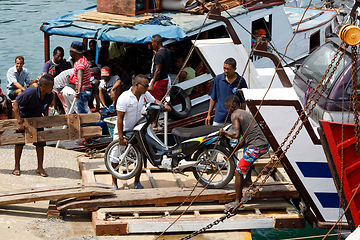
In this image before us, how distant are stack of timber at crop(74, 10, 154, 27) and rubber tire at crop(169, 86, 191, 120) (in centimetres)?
165

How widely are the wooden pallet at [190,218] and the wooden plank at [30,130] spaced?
177 centimetres

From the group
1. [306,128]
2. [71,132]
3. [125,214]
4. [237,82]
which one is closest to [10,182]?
[71,132]

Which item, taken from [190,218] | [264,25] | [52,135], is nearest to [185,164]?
[190,218]

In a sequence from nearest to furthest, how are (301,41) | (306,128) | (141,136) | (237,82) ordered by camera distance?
(306,128) < (141,136) < (237,82) < (301,41)

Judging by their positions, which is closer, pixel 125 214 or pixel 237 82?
pixel 125 214

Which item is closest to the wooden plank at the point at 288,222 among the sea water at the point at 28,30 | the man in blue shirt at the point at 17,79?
the man in blue shirt at the point at 17,79

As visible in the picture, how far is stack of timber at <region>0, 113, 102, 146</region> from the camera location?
6723 millimetres

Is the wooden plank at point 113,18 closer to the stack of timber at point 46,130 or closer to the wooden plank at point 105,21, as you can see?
the wooden plank at point 105,21

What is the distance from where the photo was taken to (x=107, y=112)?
29.6 feet

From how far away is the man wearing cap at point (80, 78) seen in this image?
8.05m

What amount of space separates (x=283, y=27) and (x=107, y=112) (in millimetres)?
5300

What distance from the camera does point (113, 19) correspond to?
9.08m

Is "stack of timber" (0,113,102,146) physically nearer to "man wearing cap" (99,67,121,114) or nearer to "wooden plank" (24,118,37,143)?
"wooden plank" (24,118,37,143)

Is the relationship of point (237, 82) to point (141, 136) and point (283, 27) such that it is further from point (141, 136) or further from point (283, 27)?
point (283, 27)
